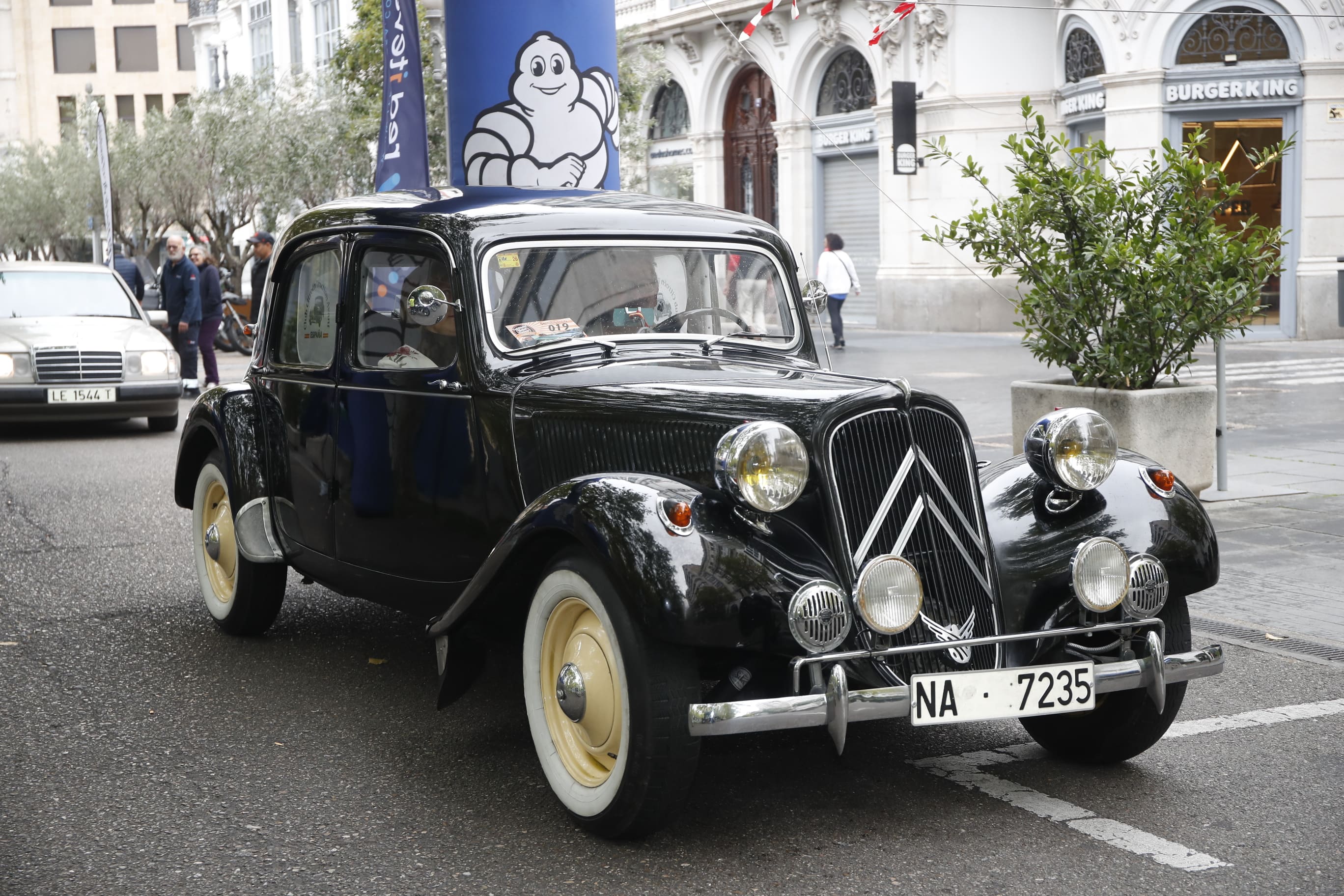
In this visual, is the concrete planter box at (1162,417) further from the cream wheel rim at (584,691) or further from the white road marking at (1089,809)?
the cream wheel rim at (584,691)

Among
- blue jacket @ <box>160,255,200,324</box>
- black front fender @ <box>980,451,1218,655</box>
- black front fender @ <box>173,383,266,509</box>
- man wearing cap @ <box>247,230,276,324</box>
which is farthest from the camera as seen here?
blue jacket @ <box>160,255,200,324</box>

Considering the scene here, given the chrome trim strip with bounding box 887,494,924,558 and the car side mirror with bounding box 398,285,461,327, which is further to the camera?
the car side mirror with bounding box 398,285,461,327

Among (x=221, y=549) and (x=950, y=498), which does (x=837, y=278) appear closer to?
(x=221, y=549)

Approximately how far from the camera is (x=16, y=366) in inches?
496

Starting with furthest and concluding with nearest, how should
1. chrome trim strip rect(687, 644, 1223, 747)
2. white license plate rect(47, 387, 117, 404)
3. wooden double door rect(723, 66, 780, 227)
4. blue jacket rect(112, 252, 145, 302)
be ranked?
wooden double door rect(723, 66, 780, 227) → blue jacket rect(112, 252, 145, 302) → white license plate rect(47, 387, 117, 404) → chrome trim strip rect(687, 644, 1223, 747)

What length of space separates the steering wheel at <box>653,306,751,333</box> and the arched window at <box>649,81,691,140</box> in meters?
28.0

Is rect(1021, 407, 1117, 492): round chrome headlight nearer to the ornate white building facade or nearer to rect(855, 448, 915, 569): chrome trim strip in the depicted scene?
rect(855, 448, 915, 569): chrome trim strip

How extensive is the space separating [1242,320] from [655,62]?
23.7 meters

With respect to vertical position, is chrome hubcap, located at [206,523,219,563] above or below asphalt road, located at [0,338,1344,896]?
above

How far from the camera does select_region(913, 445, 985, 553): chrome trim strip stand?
3.97 metres

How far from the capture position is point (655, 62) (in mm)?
30250

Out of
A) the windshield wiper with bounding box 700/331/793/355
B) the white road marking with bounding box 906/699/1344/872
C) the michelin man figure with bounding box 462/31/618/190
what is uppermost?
the michelin man figure with bounding box 462/31/618/190

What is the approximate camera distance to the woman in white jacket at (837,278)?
68.8 feet

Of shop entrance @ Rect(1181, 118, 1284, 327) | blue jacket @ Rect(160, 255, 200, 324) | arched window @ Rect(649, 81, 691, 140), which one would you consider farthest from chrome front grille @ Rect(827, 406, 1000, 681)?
arched window @ Rect(649, 81, 691, 140)
